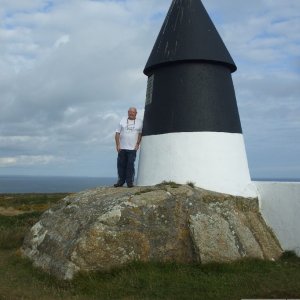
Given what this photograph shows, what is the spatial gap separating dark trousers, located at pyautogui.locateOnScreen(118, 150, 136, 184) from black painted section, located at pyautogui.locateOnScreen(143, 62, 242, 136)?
2.30 ft

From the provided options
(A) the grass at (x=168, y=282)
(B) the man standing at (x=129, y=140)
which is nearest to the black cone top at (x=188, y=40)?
(B) the man standing at (x=129, y=140)

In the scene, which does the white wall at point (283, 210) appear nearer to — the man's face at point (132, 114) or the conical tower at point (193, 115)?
the conical tower at point (193, 115)

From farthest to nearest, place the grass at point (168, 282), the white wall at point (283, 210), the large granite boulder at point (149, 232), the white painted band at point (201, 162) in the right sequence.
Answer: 1. the white painted band at point (201, 162)
2. the white wall at point (283, 210)
3. the large granite boulder at point (149, 232)
4. the grass at point (168, 282)

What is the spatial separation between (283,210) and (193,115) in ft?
8.06

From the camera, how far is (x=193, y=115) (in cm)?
860

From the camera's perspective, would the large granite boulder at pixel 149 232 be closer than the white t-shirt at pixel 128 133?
Yes

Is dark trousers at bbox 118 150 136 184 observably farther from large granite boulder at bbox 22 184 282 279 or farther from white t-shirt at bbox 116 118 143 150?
large granite boulder at bbox 22 184 282 279

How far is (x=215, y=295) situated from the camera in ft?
19.2

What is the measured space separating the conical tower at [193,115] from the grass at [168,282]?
1.89 metres

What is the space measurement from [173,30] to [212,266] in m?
4.91

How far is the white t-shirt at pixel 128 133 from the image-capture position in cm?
859

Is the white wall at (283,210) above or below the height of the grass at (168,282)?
above

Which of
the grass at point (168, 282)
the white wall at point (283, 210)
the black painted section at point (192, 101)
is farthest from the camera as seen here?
the black painted section at point (192, 101)

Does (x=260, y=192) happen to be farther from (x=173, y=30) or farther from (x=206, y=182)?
(x=173, y=30)
